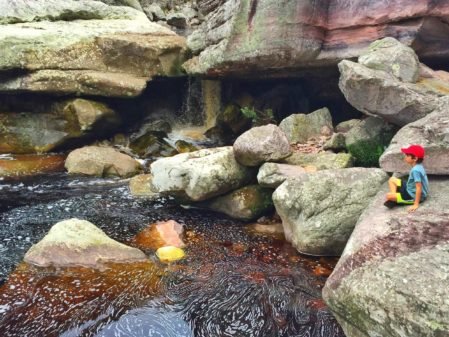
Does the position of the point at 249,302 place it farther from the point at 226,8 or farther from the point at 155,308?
the point at 226,8

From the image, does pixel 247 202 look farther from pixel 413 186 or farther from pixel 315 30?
pixel 315 30

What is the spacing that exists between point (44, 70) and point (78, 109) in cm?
219

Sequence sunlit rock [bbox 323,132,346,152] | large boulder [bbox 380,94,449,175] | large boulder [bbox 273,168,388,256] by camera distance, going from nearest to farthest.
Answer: large boulder [bbox 380,94,449,175], large boulder [bbox 273,168,388,256], sunlit rock [bbox 323,132,346,152]

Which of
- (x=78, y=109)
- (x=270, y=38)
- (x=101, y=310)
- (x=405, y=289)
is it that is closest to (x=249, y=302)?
(x=101, y=310)

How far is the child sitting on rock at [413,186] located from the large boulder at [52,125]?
1494 centimetres

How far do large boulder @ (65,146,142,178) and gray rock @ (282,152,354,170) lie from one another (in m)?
7.20

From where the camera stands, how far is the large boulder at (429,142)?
8164 millimetres

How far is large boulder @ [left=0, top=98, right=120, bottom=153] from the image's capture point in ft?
62.4

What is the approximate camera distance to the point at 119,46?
63.7 ft

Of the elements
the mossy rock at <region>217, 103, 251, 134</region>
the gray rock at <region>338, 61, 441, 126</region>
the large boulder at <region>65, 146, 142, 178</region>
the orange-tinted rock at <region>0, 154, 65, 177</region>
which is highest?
the gray rock at <region>338, 61, 441, 126</region>

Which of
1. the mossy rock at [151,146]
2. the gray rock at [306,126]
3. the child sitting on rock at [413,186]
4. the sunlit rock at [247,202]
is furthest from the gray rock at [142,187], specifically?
the child sitting on rock at [413,186]

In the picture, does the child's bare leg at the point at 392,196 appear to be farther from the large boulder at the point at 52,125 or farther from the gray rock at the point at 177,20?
the gray rock at the point at 177,20

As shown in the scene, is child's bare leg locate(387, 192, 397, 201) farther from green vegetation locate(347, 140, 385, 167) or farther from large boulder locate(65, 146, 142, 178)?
large boulder locate(65, 146, 142, 178)

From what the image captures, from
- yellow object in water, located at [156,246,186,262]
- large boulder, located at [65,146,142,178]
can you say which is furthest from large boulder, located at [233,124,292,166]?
large boulder, located at [65,146,142,178]
